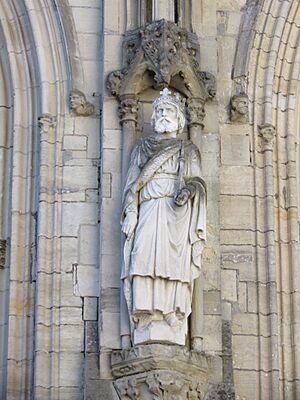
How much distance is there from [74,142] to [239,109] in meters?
1.78

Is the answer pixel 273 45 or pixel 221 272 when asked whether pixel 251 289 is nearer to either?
pixel 221 272

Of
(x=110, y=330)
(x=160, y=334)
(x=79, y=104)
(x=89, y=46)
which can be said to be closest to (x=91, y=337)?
(x=110, y=330)

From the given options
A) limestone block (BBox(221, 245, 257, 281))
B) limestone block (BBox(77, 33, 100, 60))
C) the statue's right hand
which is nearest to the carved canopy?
limestone block (BBox(77, 33, 100, 60))

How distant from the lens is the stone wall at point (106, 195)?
666 inches

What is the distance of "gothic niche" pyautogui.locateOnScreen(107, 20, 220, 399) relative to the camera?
647 inches

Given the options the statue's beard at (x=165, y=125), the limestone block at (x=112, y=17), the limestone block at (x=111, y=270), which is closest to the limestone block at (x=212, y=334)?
the limestone block at (x=111, y=270)

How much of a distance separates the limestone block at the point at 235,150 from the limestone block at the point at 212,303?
5.09ft

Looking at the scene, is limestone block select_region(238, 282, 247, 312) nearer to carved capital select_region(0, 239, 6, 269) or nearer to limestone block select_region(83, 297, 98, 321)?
limestone block select_region(83, 297, 98, 321)

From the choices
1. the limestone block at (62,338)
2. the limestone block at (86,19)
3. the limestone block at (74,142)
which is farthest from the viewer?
the limestone block at (86,19)

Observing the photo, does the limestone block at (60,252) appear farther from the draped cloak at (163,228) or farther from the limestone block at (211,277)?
the limestone block at (211,277)

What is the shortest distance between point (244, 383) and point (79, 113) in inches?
129

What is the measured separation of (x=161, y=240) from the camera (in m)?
16.6

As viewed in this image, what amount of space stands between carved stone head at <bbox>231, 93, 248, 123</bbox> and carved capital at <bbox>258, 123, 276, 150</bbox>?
23cm

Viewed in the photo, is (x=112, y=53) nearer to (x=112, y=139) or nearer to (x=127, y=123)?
(x=127, y=123)
